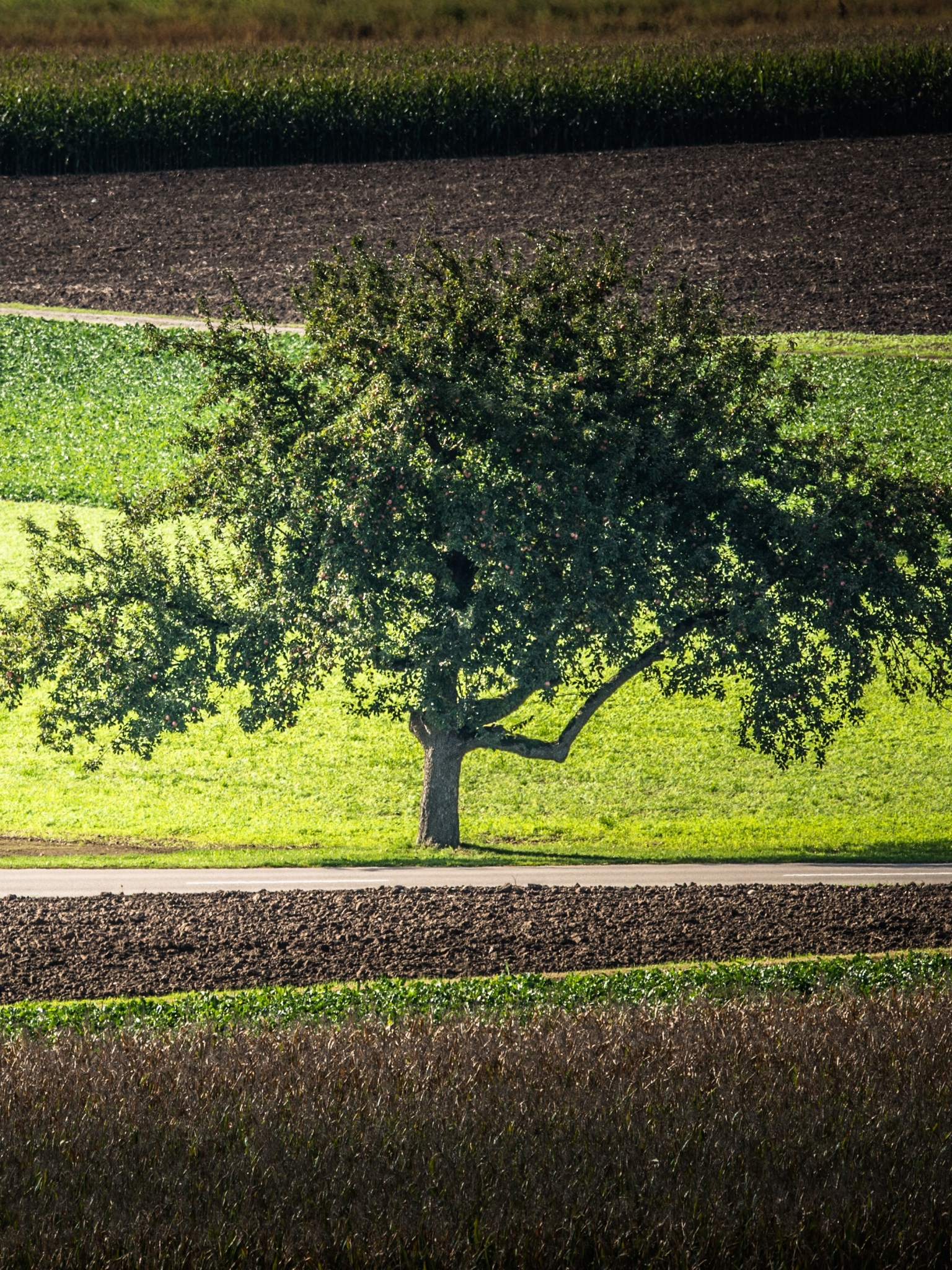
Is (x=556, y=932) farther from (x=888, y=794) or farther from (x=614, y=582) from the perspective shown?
(x=888, y=794)

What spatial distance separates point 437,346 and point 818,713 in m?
7.56

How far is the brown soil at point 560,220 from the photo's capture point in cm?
4759

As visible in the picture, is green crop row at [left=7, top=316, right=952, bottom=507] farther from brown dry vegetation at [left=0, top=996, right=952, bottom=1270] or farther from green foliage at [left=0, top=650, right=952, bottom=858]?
brown dry vegetation at [left=0, top=996, right=952, bottom=1270]

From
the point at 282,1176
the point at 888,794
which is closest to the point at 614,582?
the point at 888,794

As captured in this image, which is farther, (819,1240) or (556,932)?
(556,932)

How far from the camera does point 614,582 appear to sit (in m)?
18.8

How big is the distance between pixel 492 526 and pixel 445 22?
181 ft

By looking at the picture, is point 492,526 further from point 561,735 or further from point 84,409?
point 84,409

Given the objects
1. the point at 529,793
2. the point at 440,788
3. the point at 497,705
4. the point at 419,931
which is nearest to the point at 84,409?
the point at 529,793

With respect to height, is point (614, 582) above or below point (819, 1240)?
above

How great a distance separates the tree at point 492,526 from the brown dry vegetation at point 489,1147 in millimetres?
8824

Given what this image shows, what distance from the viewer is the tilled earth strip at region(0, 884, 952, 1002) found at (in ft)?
46.7

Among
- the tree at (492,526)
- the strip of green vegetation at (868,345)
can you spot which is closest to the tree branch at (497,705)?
the tree at (492,526)

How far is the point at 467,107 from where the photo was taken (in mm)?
58750
